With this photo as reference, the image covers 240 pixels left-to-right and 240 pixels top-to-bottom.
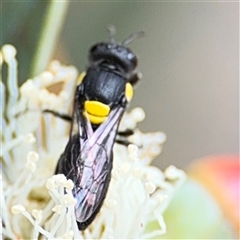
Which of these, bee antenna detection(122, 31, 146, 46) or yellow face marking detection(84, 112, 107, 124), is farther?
bee antenna detection(122, 31, 146, 46)

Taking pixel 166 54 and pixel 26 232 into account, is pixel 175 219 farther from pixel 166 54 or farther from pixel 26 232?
pixel 166 54

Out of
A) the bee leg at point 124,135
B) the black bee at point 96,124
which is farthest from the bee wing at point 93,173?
the bee leg at point 124,135

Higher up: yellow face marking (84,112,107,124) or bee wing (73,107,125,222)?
yellow face marking (84,112,107,124)

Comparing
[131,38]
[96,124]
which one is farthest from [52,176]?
[131,38]

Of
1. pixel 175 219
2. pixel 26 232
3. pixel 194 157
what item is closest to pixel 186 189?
pixel 175 219

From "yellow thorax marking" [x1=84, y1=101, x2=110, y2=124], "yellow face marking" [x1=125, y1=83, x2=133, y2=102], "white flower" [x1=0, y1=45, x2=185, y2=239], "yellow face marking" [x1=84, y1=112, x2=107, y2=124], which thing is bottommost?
"white flower" [x1=0, y1=45, x2=185, y2=239]

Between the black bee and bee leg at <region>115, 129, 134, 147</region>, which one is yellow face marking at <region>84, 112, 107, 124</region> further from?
bee leg at <region>115, 129, 134, 147</region>

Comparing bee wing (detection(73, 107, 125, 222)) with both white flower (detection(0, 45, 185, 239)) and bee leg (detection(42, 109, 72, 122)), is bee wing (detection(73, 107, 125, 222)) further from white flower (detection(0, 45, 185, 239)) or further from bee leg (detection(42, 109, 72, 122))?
bee leg (detection(42, 109, 72, 122))

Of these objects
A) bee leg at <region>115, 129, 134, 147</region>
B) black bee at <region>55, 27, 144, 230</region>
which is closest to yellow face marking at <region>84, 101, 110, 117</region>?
black bee at <region>55, 27, 144, 230</region>
